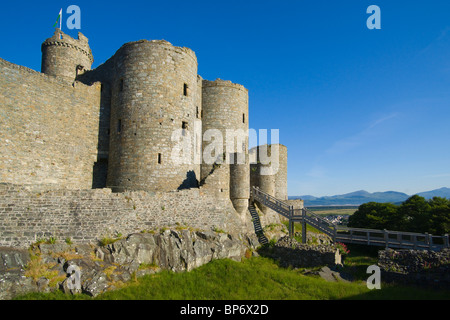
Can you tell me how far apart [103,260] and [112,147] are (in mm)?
9062

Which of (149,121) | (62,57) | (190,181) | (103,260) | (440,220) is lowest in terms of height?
(103,260)

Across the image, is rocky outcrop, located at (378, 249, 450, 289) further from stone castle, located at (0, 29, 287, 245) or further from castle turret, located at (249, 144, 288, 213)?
castle turret, located at (249, 144, 288, 213)

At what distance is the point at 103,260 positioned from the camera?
44.1 ft

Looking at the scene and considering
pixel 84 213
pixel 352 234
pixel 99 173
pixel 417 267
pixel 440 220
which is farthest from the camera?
pixel 440 220

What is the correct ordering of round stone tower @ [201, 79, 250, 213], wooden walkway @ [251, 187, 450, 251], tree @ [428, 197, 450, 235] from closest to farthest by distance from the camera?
wooden walkway @ [251, 187, 450, 251] → round stone tower @ [201, 79, 250, 213] → tree @ [428, 197, 450, 235]

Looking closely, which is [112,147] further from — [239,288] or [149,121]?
[239,288]

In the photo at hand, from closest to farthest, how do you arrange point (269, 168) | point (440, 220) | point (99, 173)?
1. point (99, 173)
2. point (440, 220)
3. point (269, 168)

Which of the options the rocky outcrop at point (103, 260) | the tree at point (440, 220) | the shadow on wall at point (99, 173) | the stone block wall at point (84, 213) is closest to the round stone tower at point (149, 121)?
the shadow on wall at point (99, 173)

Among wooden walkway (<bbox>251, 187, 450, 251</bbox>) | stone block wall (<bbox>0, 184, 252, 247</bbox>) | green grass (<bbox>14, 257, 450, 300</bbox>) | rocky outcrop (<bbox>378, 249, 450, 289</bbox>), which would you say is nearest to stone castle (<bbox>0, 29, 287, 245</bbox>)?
stone block wall (<bbox>0, 184, 252, 247</bbox>)

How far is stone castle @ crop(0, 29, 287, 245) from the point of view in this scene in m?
14.3

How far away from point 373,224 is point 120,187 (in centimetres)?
2863

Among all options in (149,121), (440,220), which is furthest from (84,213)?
(440,220)

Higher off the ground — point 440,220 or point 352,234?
point 440,220

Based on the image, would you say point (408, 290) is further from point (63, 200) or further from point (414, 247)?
point (63, 200)
